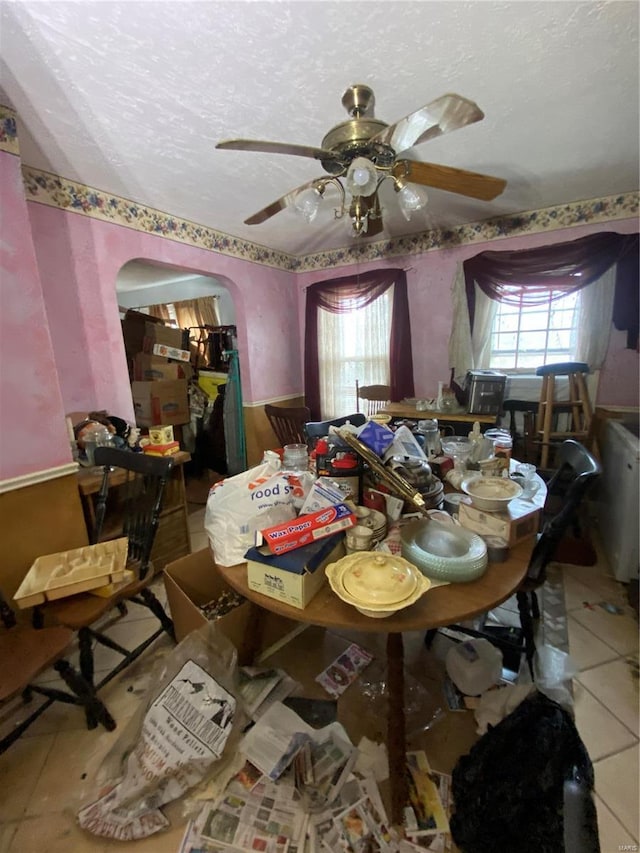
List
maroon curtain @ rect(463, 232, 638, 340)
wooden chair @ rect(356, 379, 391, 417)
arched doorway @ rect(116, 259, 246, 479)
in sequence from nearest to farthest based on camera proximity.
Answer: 1. maroon curtain @ rect(463, 232, 638, 340)
2. wooden chair @ rect(356, 379, 391, 417)
3. arched doorway @ rect(116, 259, 246, 479)

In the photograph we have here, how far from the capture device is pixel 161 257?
2557 mm

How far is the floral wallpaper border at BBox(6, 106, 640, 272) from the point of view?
194cm

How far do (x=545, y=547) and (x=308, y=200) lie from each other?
1.55 metres

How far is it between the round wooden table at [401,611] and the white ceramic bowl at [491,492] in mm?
151

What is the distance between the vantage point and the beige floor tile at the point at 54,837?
3.25 ft

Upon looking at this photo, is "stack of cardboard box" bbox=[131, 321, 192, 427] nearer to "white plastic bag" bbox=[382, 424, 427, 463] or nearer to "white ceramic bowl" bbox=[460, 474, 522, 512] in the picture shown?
"white plastic bag" bbox=[382, 424, 427, 463]

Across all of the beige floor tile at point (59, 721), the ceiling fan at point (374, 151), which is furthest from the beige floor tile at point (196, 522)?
the ceiling fan at point (374, 151)

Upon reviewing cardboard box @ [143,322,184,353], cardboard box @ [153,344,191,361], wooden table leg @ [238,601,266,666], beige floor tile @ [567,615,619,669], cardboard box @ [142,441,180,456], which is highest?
cardboard box @ [143,322,184,353]

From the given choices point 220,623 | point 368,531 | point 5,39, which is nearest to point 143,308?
point 5,39

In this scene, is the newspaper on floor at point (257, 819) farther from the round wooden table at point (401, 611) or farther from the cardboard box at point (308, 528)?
the cardboard box at point (308, 528)

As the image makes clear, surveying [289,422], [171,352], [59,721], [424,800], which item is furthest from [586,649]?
[171,352]

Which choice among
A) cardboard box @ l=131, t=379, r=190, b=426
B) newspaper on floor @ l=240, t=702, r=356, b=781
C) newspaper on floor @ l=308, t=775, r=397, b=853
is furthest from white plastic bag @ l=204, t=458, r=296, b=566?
cardboard box @ l=131, t=379, r=190, b=426

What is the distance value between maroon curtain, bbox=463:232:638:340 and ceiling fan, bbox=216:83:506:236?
63.2 inches

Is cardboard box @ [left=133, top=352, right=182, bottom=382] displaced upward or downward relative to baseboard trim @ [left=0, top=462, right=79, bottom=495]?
upward
